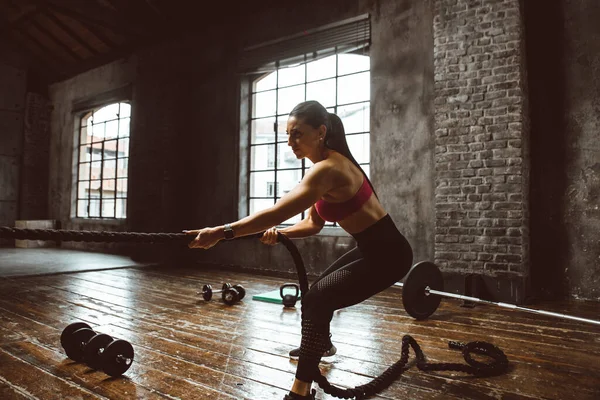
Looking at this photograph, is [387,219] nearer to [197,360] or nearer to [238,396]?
[238,396]

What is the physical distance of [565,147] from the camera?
4.12 m

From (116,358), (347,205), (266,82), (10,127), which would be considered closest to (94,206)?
(10,127)

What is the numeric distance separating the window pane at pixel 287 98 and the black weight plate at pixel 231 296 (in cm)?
331

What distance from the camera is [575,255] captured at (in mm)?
4039

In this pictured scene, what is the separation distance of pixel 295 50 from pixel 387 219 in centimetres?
466

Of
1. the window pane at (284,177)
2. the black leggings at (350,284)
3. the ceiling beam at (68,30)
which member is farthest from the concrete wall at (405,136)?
the black leggings at (350,284)

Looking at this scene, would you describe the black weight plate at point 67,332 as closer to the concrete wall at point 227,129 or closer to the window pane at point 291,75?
the concrete wall at point 227,129

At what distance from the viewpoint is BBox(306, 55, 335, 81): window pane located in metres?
5.82

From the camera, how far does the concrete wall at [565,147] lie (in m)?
3.99

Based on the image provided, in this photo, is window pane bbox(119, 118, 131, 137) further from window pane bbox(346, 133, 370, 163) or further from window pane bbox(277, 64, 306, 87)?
window pane bbox(346, 133, 370, 163)

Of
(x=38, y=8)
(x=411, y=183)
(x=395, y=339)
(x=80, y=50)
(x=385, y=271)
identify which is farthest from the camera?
(x=80, y=50)

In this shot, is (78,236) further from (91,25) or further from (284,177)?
(91,25)

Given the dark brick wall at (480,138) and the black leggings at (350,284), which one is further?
the dark brick wall at (480,138)

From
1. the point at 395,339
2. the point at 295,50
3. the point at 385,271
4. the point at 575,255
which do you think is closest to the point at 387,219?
the point at 385,271
